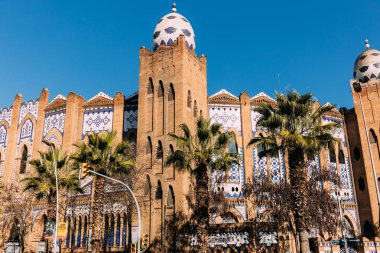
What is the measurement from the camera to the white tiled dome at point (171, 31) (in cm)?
3117

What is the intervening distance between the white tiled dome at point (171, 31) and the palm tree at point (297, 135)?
1510cm

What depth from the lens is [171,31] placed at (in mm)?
31344

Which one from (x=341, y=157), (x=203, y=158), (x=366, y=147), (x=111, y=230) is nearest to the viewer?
(x=203, y=158)

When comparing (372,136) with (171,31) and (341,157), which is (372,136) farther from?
(171,31)

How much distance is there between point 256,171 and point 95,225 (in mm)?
12390

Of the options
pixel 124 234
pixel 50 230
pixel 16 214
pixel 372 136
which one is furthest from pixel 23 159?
pixel 372 136

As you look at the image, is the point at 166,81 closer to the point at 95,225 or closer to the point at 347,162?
the point at 95,225

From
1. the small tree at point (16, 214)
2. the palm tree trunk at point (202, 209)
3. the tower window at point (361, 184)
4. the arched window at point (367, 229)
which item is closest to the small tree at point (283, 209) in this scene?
the palm tree trunk at point (202, 209)

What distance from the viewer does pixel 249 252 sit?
20.5m

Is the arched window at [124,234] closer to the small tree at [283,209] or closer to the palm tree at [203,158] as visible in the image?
the small tree at [283,209]

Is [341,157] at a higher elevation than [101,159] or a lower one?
higher

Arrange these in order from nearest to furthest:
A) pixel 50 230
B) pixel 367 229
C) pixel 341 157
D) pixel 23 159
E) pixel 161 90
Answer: pixel 50 230
pixel 161 90
pixel 367 229
pixel 341 157
pixel 23 159

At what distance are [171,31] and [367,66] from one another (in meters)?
17.5

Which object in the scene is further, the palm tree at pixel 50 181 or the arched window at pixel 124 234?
the arched window at pixel 124 234
